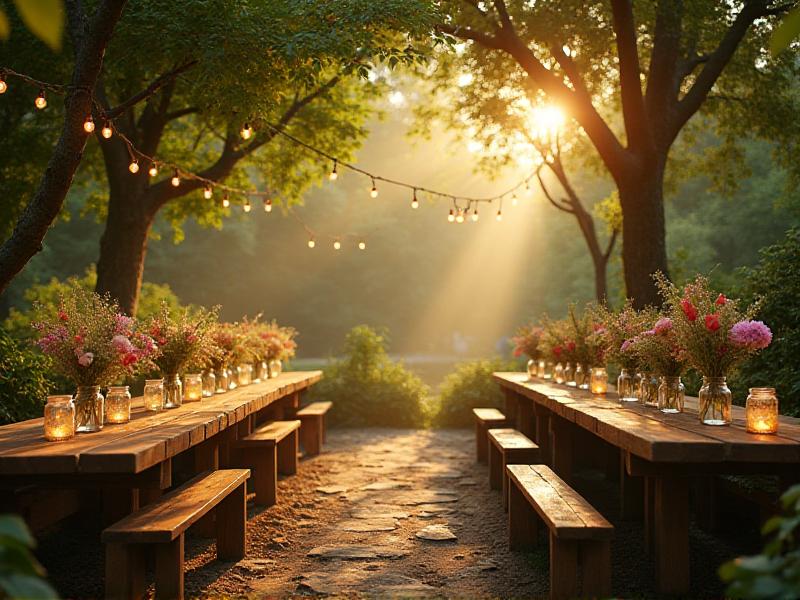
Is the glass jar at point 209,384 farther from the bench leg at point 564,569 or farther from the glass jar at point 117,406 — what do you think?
the bench leg at point 564,569

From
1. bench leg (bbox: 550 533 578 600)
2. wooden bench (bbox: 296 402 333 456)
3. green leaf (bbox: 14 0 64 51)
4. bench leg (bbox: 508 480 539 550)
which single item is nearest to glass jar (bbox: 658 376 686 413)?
bench leg (bbox: 508 480 539 550)

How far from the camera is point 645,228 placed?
9367 mm

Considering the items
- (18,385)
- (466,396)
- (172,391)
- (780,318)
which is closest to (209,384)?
(172,391)

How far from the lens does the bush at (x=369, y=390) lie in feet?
43.8

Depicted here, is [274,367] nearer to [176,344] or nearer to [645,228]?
[176,344]

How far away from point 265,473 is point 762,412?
428 cm

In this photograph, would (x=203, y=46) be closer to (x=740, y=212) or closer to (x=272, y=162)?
(x=272, y=162)

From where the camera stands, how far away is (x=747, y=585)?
60.4 inches

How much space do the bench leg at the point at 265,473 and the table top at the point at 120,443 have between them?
100 centimetres

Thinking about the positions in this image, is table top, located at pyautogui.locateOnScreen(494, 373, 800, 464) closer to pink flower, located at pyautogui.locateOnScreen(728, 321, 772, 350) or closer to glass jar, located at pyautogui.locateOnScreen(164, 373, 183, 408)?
pink flower, located at pyautogui.locateOnScreen(728, 321, 772, 350)

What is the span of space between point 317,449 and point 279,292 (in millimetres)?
28729

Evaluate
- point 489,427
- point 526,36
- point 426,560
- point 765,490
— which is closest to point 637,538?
point 765,490

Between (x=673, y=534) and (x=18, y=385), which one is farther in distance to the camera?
(x=18, y=385)

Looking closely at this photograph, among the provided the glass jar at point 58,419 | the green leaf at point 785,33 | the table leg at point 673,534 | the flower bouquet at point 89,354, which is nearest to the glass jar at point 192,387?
the flower bouquet at point 89,354
